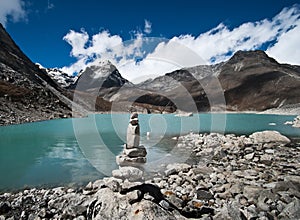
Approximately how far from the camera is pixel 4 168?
13.7m

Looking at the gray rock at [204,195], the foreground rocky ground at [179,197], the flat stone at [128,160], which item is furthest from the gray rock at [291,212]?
the flat stone at [128,160]

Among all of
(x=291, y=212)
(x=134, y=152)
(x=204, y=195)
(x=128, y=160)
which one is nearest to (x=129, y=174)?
(x=204, y=195)

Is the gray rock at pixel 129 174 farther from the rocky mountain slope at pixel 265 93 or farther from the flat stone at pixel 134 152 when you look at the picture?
the rocky mountain slope at pixel 265 93

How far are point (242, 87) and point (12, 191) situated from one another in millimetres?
205797

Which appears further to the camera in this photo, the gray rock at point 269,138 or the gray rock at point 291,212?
the gray rock at point 269,138

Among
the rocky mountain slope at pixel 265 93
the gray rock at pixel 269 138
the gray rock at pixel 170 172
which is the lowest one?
the gray rock at pixel 170 172

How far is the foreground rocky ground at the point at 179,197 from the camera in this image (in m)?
6.37

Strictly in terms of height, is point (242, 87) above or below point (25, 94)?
above

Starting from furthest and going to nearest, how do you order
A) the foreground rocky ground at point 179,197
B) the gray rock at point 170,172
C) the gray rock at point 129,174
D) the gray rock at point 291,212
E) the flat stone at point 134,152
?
the flat stone at point 134,152 < the gray rock at point 170,172 < the gray rock at point 129,174 < the gray rock at point 291,212 < the foreground rocky ground at point 179,197

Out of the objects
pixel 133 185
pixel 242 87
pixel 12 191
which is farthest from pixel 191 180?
pixel 242 87

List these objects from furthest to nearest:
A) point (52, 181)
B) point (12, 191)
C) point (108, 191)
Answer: point (52, 181), point (12, 191), point (108, 191)

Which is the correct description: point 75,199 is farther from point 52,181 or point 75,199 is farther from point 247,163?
point 247,163

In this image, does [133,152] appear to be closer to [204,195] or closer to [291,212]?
[204,195]

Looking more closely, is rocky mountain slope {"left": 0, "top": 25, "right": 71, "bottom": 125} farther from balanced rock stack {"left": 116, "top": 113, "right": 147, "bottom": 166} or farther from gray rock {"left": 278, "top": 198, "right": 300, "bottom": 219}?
gray rock {"left": 278, "top": 198, "right": 300, "bottom": 219}
